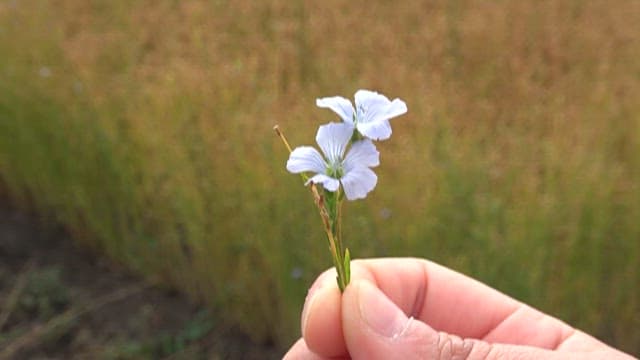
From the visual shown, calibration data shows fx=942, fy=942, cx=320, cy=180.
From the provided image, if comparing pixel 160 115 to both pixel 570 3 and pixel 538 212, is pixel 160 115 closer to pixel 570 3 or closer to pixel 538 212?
pixel 538 212

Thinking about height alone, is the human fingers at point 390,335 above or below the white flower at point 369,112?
below

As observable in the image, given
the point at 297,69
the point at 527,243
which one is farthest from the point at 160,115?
the point at 527,243

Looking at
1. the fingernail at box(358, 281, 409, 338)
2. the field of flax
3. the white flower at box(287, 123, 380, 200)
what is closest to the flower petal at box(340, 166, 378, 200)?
the white flower at box(287, 123, 380, 200)

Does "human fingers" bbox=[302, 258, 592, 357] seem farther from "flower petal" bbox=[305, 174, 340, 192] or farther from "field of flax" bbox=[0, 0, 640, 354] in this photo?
"field of flax" bbox=[0, 0, 640, 354]

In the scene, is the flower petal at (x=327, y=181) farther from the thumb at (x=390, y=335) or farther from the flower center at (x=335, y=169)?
the thumb at (x=390, y=335)

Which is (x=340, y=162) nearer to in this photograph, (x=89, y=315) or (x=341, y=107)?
(x=341, y=107)

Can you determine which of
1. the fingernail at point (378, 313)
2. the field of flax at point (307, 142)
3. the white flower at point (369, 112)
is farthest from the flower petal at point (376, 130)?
the field of flax at point (307, 142)

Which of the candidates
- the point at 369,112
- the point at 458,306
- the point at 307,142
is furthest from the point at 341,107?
the point at 307,142
